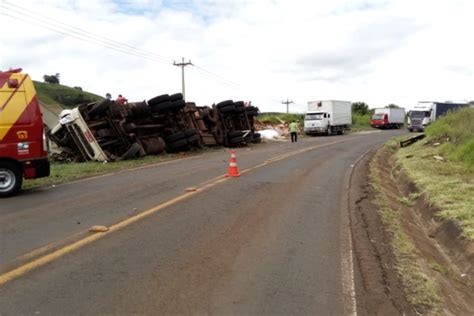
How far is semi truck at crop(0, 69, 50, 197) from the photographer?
1065cm

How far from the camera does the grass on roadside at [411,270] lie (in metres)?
4.82

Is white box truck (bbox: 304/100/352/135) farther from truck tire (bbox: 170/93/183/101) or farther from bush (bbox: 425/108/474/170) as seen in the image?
truck tire (bbox: 170/93/183/101)

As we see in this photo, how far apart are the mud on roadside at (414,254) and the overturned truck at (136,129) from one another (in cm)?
1159

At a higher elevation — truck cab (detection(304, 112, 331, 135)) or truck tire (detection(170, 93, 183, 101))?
truck tire (detection(170, 93, 183, 101))

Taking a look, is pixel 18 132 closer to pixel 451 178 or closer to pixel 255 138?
pixel 451 178

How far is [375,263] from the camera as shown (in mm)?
5938

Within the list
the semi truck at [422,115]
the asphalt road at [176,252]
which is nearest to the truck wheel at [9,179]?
the asphalt road at [176,252]

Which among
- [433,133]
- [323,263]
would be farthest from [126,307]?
[433,133]

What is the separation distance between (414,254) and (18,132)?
8.47 m

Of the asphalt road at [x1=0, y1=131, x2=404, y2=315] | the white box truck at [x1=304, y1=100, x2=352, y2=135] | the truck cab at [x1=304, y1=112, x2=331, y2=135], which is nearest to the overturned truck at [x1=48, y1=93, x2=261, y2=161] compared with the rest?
the asphalt road at [x1=0, y1=131, x2=404, y2=315]

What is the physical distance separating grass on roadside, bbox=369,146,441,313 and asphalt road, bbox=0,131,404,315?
629 mm

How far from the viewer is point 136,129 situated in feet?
72.6

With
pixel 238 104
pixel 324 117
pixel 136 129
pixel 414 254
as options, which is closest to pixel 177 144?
pixel 136 129

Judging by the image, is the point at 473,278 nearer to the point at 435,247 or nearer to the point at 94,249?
the point at 435,247
